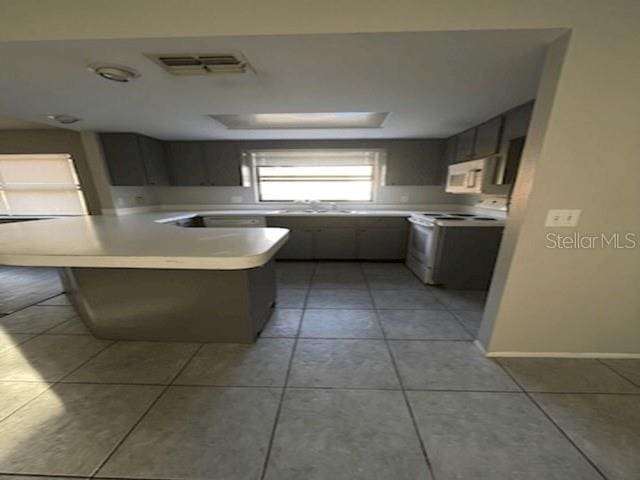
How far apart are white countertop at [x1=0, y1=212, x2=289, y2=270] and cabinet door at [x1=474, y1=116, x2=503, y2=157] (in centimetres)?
228

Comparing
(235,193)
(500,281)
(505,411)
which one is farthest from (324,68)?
(235,193)

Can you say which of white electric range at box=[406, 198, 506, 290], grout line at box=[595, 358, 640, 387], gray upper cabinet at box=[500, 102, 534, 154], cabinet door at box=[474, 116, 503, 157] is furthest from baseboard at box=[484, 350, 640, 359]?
cabinet door at box=[474, 116, 503, 157]

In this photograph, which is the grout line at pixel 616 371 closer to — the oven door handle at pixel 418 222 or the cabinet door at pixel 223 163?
the oven door handle at pixel 418 222

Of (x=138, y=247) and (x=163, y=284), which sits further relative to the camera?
(x=163, y=284)

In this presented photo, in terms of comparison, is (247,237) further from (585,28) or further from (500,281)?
(585,28)

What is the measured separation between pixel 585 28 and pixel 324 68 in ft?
4.32

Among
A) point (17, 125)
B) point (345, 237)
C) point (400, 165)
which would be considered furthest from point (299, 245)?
point (17, 125)

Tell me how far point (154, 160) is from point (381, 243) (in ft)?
12.3

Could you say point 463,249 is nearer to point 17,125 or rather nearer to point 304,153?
point 304,153

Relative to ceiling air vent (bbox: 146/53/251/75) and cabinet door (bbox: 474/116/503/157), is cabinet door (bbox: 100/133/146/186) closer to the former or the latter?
ceiling air vent (bbox: 146/53/251/75)

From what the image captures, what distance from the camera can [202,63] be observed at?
146 cm

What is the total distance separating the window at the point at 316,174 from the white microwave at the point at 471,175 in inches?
47.5

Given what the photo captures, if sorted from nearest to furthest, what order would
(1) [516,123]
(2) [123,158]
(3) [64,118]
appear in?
(1) [516,123] → (3) [64,118] → (2) [123,158]

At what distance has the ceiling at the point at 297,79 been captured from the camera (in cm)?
126
